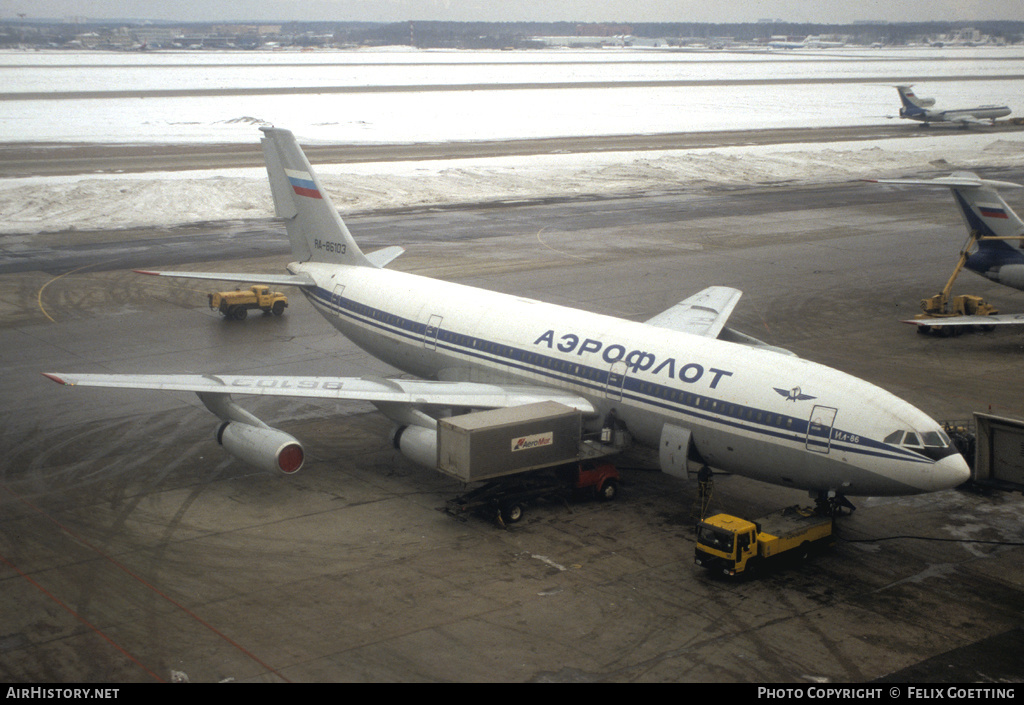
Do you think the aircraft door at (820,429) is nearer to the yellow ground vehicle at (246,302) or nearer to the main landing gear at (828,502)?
the main landing gear at (828,502)

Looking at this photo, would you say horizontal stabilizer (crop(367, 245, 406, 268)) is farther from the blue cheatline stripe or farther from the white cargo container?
the white cargo container

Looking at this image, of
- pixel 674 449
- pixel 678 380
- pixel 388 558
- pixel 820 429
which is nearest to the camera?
pixel 820 429

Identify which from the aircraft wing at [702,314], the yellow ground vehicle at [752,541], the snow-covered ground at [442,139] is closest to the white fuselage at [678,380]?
the yellow ground vehicle at [752,541]

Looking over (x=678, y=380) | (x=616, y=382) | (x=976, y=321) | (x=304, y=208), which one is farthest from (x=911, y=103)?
(x=678, y=380)

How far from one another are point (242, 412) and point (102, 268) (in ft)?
110

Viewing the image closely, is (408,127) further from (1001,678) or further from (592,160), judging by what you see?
(1001,678)

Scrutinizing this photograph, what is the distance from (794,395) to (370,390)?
12.3 m

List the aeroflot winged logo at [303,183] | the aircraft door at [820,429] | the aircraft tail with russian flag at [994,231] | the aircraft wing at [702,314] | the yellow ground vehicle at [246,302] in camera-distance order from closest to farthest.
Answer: the aircraft door at [820,429] < the aircraft wing at [702,314] < the aeroflot winged logo at [303,183] < the aircraft tail with russian flag at [994,231] < the yellow ground vehicle at [246,302]

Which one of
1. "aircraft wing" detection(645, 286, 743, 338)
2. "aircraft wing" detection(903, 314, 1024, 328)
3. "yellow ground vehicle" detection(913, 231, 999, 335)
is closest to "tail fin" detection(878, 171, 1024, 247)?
"yellow ground vehicle" detection(913, 231, 999, 335)

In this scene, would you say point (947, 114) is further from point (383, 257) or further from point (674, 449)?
point (674, 449)

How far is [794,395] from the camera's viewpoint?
81.9 feet

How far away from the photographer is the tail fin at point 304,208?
125 ft

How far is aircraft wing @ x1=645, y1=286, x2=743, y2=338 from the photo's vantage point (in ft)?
115
